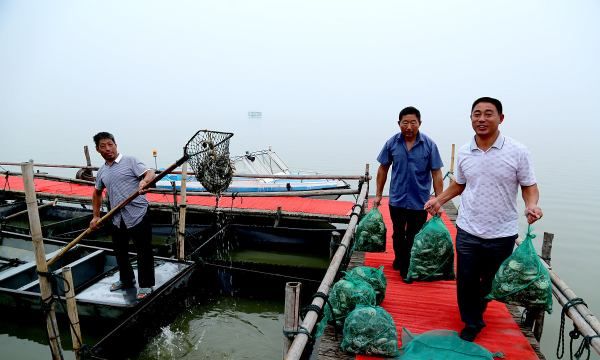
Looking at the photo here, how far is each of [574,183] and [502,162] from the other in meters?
20.3

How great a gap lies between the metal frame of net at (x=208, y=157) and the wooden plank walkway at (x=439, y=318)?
1.81m

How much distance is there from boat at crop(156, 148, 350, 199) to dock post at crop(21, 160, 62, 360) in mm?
7012

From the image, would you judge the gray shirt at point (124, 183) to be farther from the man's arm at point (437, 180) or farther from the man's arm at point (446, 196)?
the man's arm at point (437, 180)

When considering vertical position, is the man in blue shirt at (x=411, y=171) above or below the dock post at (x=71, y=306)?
above

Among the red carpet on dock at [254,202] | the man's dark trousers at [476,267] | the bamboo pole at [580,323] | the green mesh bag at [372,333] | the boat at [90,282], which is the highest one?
the man's dark trousers at [476,267]

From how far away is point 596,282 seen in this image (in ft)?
27.2

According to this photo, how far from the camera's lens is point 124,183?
434cm

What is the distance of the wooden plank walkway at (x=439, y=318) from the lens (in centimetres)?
290

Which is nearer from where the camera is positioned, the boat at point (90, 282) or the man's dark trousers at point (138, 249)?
the man's dark trousers at point (138, 249)

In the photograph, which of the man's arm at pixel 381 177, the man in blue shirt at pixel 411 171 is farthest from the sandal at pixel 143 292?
the man in blue shirt at pixel 411 171

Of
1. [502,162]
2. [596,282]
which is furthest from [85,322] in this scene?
[596,282]

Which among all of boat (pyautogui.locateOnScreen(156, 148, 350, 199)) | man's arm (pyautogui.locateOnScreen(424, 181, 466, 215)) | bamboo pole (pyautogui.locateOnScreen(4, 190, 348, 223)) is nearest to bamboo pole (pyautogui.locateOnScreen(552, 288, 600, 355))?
man's arm (pyautogui.locateOnScreen(424, 181, 466, 215))

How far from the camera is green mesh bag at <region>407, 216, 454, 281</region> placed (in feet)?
12.3

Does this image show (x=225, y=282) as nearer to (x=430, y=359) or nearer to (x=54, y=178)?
(x=430, y=359)
